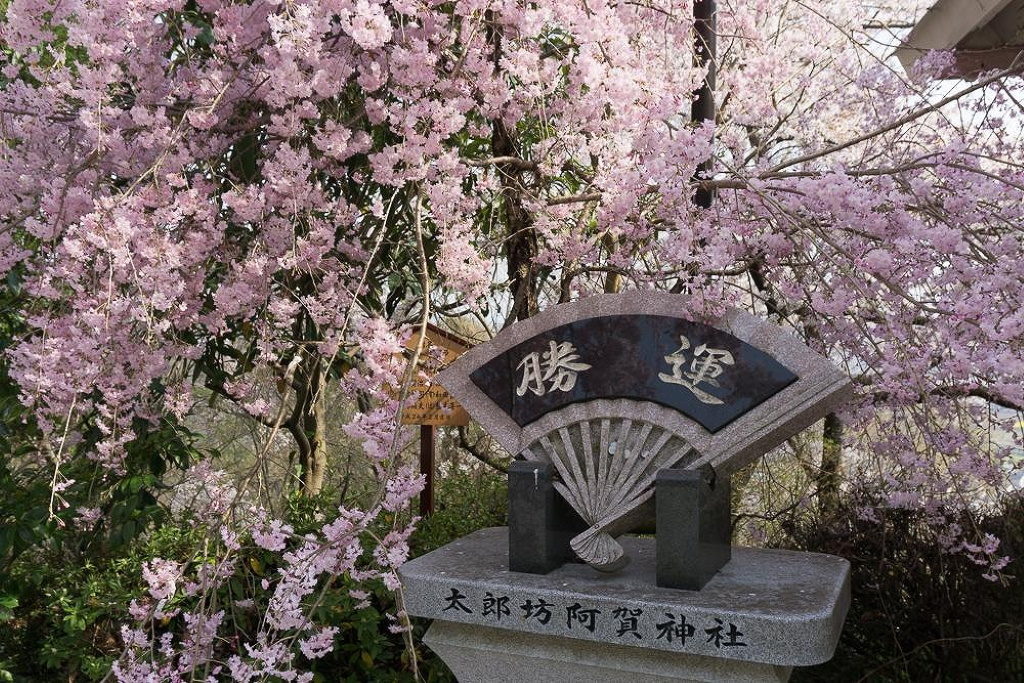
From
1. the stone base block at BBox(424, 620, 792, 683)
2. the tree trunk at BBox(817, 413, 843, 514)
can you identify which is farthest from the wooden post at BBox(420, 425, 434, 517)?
the tree trunk at BBox(817, 413, 843, 514)

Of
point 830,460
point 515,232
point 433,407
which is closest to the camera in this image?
point 515,232

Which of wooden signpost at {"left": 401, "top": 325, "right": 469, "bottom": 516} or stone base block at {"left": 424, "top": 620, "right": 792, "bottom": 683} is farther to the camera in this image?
wooden signpost at {"left": 401, "top": 325, "right": 469, "bottom": 516}

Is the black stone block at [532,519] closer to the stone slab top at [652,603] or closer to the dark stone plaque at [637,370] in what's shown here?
the stone slab top at [652,603]

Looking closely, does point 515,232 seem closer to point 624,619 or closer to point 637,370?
point 637,370

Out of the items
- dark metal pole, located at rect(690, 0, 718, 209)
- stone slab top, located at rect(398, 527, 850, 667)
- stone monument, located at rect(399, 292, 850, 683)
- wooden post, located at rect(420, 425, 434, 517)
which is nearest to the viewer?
stone slab top, located at rect(398, 527, 850, 667)

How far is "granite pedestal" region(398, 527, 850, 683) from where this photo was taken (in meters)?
2.53

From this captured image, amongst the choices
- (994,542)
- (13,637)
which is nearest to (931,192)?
(994,542)

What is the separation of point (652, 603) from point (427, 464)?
219 cm

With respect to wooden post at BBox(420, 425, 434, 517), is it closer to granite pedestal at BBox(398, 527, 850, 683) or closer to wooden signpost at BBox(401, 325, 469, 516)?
wooden signpost at BBox(401, 325, 469, 516)

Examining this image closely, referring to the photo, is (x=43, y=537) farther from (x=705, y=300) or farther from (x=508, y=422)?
(x=705, y=300)

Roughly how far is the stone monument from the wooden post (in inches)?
53.3

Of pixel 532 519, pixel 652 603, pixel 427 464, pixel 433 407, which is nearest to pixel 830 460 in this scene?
pixel 427 464

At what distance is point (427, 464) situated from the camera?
467cm

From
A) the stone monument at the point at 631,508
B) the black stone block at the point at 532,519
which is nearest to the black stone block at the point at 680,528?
the stone monument at the point at 631,508
